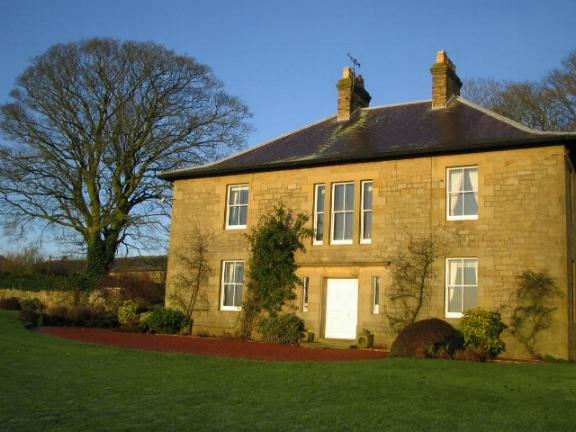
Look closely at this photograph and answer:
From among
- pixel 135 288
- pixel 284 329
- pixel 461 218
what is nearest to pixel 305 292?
pixel 284 329

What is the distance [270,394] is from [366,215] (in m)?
10.6

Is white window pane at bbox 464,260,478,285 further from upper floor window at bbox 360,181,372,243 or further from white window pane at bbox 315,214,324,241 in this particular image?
white window pane at bbox 315,214,324,241

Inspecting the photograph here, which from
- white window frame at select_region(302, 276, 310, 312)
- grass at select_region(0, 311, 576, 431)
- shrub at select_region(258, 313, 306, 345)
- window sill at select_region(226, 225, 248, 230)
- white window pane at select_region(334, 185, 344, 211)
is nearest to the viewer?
grass at select_region(0, 311, 576, 431)

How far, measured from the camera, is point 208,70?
32.9 m

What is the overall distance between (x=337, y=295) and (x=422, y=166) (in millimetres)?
4553

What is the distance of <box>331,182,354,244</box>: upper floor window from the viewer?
19.5 m

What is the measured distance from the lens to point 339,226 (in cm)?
1970

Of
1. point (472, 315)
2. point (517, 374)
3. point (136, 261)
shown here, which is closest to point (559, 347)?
point (472, 315)

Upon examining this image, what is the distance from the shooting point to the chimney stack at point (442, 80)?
21.0 m

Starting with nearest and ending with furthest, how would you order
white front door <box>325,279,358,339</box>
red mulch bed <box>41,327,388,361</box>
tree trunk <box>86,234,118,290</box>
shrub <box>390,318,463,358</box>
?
shrub <box>390,318,463,358</box> < red mulch bed <box>41,327,388,361</box> < white front door <box>325,279,358,339</box> < tree trunk <box>86,234,118,290</box>

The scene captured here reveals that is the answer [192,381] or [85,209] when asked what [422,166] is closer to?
[192,381]

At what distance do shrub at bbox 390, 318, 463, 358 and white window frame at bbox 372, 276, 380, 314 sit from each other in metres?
3.43

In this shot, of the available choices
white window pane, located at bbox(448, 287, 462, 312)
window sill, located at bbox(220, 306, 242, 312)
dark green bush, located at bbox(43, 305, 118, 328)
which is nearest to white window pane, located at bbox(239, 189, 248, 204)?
window sill, located at bbox(220, 306, 242, 312)

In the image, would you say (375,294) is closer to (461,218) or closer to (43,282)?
(461,218)
